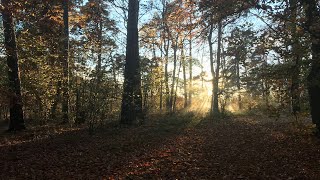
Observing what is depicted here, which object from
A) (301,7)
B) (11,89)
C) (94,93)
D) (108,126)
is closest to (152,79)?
(108,126)

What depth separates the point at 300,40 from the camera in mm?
8328

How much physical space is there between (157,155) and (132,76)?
20.1ft

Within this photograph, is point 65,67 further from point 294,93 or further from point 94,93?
point 294,93

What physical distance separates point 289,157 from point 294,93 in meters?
1.84

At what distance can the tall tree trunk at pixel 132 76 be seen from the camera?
14141 millimetres

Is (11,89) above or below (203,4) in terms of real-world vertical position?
below

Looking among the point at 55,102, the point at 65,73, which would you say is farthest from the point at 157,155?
the point at 55,102

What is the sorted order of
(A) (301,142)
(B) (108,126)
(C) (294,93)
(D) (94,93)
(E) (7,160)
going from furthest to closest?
(B) (108,126), (D) (94,93), (A) (301,142), (C) (294,93), (E) (7,160)

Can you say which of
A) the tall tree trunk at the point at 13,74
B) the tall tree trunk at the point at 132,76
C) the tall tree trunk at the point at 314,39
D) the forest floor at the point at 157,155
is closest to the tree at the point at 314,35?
the tall tree trunk at the point at 314,39

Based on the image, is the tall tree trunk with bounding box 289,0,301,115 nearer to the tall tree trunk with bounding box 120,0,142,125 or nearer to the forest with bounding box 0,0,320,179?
the forest with bounding box 0,0,320,179

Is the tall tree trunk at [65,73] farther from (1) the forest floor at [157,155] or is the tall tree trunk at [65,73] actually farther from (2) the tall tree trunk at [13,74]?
(1) the forest floor at [157,155]

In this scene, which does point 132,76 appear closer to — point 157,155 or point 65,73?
point 65,73

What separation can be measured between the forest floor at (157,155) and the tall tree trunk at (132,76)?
164 centimetres

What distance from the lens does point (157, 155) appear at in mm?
8945
